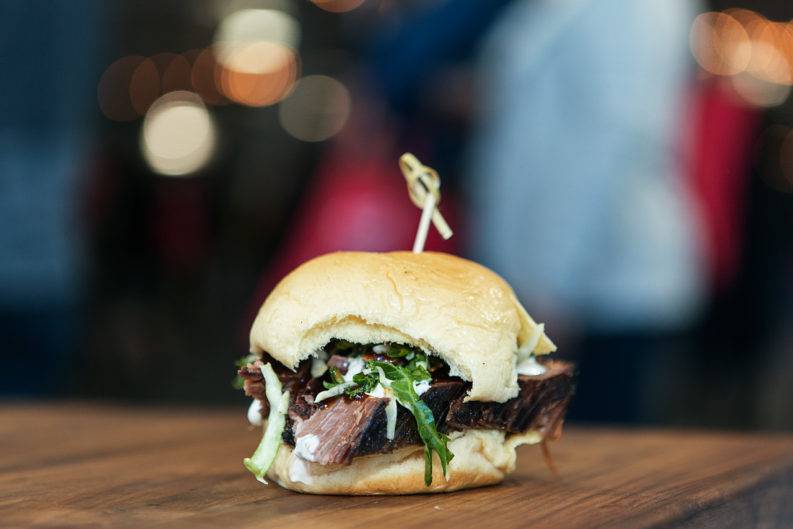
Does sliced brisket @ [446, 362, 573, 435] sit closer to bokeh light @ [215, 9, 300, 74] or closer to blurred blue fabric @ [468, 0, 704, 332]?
blurred blue fabric @ [468, 0, 704, 332]

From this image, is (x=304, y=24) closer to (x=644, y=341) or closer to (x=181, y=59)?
(x=181, y=59)

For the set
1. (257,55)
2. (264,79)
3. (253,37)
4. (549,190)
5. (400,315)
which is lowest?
(400,315)

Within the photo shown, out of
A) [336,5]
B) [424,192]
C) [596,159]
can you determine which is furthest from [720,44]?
[424,192]

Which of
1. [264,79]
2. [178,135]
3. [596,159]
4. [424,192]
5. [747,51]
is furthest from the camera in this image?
[178,135]

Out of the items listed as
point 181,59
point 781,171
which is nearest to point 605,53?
point 781,171

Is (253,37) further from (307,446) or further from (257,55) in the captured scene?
(307,446)
